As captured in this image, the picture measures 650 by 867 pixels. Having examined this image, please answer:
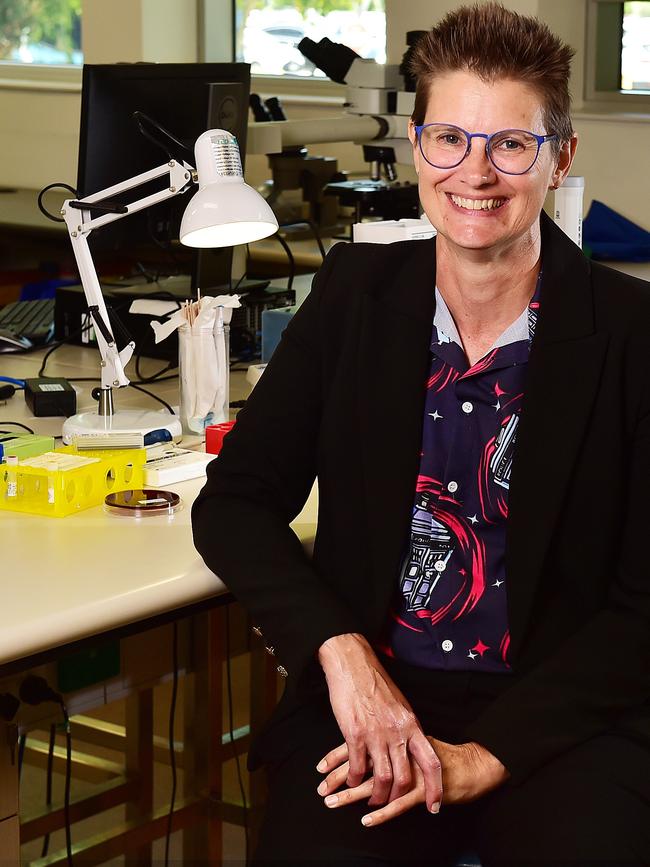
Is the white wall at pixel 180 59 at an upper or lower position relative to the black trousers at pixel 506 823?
upper

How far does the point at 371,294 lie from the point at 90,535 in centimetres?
47

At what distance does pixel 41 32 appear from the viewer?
557cm

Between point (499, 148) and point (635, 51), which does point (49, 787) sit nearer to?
point (499, 148)

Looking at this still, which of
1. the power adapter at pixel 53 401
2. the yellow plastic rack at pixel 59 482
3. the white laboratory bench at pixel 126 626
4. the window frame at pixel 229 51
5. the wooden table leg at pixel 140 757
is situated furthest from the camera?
the window frame at pixel 229 51

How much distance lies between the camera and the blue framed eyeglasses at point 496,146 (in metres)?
1.39

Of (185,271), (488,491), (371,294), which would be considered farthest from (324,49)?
(488,491)

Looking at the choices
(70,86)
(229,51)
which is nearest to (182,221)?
(229,51)

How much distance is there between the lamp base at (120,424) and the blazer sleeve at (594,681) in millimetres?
805

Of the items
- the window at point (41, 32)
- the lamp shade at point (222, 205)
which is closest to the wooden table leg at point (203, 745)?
the lamp shade at point (222, 205)

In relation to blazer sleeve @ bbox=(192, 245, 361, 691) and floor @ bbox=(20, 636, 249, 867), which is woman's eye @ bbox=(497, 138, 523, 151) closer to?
blazer sleeve @ bbox=(192, 245, 361, 691)

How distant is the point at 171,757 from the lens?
2.61 meters

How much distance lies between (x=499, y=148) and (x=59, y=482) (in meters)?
0.70

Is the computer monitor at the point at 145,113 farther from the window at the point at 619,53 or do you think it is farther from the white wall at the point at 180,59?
the window at the point at 619,53

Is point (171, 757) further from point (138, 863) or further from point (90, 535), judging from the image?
point (90, 535)
